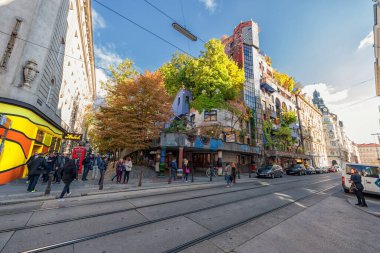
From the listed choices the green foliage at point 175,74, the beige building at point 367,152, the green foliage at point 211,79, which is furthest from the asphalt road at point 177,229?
the beige building at point 367,152

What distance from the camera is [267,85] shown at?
113ft

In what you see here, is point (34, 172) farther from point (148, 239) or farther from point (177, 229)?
point (177, 229)

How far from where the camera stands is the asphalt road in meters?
3.58

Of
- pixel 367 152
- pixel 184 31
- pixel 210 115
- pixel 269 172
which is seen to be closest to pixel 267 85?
pixel 210 115

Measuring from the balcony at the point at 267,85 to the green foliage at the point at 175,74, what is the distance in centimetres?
1607

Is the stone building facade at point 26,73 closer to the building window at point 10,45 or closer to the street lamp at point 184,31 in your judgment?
the building window at point 10,45

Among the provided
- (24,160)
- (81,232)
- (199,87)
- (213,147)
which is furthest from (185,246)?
(199,87)

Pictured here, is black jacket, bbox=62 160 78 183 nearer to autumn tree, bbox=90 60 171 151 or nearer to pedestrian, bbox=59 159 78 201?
pedestrian, bbox=59 159 78 201

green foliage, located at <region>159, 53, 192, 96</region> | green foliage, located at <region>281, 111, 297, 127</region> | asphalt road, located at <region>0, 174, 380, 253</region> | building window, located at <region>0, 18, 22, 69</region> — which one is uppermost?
green foliage, located at <region>159, 53, 192, 96</region>

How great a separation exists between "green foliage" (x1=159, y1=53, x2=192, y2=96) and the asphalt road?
79.6ft

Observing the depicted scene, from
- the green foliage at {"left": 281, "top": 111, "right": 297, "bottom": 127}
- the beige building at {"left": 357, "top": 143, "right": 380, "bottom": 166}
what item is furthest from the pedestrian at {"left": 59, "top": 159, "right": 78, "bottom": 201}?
the beige building at {"left": 357, "top": 143, "right": 380, "bottom": 166}

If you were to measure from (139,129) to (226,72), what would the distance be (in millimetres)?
16577

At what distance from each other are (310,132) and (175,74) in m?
47.8

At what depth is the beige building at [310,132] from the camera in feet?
157
